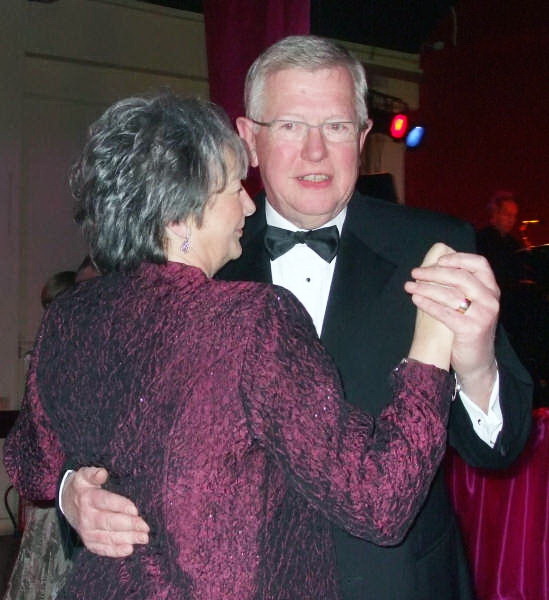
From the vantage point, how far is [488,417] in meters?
1.54

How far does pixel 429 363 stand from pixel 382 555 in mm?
449

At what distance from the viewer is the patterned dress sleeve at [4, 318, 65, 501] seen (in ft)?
4.84

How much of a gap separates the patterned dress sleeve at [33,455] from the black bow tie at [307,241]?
0.59 meters

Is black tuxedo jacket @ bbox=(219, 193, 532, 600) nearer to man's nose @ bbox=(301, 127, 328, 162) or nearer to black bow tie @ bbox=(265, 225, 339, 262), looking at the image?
black bow tie @ bbox=(265, 225, 339, 262)

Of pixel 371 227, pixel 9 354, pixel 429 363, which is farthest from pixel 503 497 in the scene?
pixel 9 354

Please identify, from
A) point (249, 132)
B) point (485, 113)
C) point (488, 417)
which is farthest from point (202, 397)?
A: point (485, 113)

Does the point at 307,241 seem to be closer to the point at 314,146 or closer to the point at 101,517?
the point at 314,146

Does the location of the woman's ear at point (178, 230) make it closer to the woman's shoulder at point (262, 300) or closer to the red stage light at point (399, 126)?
the woman's shoulder at point (262, 300)

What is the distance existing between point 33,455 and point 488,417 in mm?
789

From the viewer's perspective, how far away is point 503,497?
139 inches

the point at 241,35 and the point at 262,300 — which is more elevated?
the point at 241,35

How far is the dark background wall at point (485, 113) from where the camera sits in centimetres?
707

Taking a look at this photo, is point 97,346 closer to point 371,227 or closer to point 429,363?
point 429,363

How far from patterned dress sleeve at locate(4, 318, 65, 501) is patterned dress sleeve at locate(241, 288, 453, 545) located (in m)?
0.47
